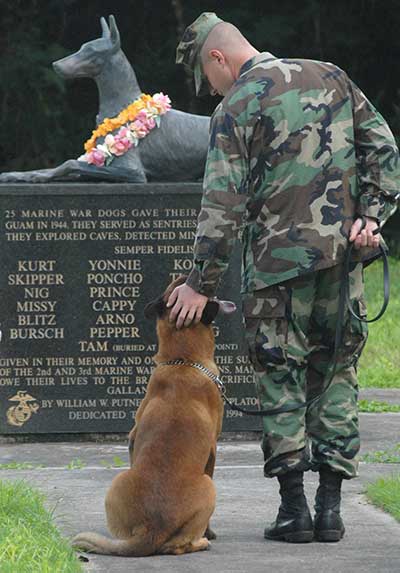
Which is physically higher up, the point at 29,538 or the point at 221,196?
the point at 221,196

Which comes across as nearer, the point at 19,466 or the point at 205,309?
the point at 205,309

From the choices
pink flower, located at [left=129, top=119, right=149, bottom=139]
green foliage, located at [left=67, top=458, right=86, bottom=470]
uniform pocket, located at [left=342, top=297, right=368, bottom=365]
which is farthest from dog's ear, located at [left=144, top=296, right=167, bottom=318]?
pink flower, located at [left=129, top=119, right=149, bottom=139]

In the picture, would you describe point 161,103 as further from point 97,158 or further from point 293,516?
point 293,516

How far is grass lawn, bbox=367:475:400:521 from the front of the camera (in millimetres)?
5324

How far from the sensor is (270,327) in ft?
15.8

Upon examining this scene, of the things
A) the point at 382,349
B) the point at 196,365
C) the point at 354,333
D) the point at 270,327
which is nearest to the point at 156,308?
the point at 196,365

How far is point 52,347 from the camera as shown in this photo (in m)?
7.31

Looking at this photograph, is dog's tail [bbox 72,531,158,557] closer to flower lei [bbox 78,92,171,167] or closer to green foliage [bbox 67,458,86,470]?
green foliage [bbox 67,458,86,470]

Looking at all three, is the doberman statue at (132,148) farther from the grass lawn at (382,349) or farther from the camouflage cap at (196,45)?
the grass lawn at (382,349)

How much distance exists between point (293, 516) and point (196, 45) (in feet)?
5.78

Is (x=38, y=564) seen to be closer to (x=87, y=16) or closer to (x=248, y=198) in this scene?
(x=248, y=198)

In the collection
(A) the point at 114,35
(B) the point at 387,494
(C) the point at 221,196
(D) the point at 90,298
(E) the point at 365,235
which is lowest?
(B) the point at 387,494

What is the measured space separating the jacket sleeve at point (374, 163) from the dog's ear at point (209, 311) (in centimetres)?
63

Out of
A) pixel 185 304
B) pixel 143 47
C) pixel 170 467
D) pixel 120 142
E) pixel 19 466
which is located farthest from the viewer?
pixel 143 47
